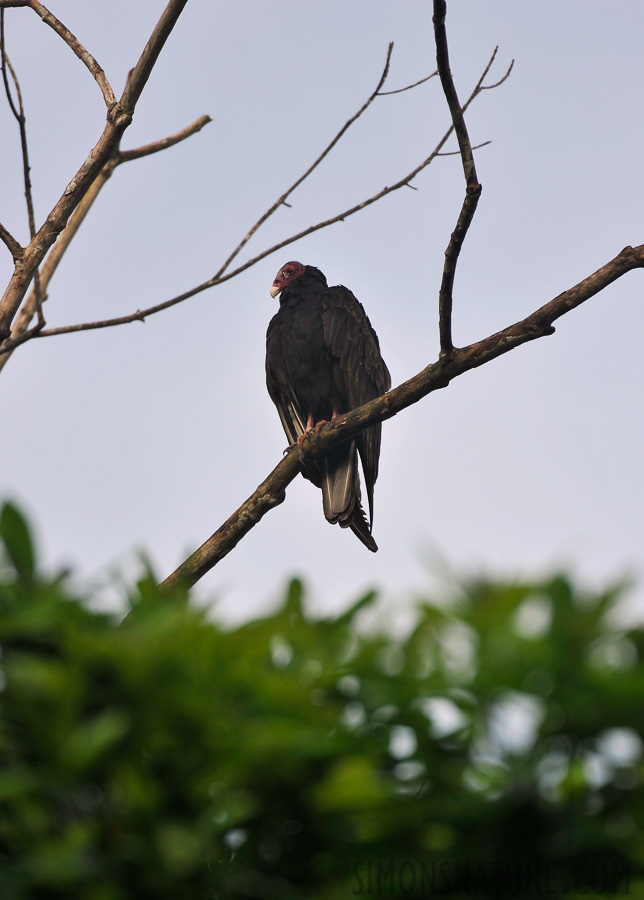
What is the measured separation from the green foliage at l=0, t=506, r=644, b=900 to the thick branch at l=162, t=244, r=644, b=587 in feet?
6.14

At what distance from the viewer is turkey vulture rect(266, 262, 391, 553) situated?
4.98m

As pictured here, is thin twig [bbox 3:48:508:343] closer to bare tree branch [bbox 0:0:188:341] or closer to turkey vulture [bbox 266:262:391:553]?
bare tree branch [bbox 0:0:188:341]

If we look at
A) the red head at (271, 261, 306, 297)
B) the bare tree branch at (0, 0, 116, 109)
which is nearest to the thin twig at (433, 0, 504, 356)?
the bare tree branch at (0, 0, 116, 109)

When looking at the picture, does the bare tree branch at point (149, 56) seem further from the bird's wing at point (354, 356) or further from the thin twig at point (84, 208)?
the bird's wing at point (354, 356)

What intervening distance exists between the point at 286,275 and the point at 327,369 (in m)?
1.08

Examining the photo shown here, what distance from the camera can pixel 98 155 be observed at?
115 inches

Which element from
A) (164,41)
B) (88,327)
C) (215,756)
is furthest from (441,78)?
(215,756)

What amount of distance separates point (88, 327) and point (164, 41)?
1.18 meters

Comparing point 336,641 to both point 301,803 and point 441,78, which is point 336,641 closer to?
point 301,803

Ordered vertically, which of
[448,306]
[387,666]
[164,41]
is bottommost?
[387,666]

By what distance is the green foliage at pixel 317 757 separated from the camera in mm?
898

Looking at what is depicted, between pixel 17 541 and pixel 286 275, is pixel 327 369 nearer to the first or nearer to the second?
pixel 286 275

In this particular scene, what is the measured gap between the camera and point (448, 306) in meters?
2.91

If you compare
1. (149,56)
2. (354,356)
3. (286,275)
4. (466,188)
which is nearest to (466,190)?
(466,188)
